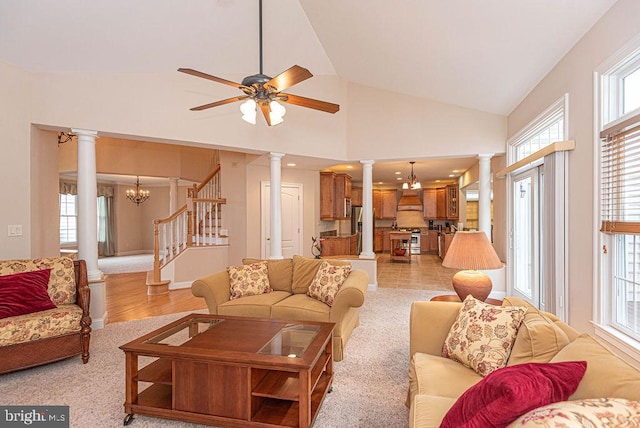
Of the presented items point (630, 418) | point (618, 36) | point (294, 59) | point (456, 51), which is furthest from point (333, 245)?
point (630, 418)

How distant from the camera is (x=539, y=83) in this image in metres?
3.56

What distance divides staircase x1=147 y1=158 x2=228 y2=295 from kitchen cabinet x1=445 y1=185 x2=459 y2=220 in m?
6.82

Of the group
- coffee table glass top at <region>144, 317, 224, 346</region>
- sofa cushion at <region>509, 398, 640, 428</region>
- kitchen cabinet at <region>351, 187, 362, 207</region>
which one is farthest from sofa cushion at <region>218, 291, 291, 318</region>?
kitchen cabinet at <region>351, 187, 362, 207</region>

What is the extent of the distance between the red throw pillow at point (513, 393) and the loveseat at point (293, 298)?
1.77m

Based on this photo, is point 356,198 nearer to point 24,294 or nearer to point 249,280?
point 249,280

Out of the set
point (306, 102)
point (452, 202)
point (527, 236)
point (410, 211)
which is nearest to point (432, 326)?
point (306, 102)

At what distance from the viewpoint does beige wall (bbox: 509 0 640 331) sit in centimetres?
236

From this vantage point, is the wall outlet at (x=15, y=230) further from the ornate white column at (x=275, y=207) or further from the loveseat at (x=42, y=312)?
the ornate white column at (x=275, y=207)

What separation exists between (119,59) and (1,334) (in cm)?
301

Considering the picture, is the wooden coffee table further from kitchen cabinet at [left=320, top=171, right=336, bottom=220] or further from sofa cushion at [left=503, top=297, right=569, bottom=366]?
kitchen cabinet at [left=320, top=171, right=336, bottom=220]

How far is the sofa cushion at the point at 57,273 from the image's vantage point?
3.02m

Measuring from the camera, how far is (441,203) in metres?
9.99

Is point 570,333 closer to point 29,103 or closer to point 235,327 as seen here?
point 235,327

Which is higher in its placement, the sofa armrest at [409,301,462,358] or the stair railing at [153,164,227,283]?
the stair railing at [153,164,227,283]
